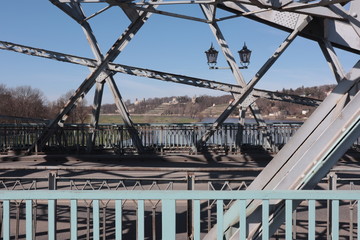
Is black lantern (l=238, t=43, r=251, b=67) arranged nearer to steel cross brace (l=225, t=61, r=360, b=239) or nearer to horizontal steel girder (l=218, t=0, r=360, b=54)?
horizontal steel girder (l=218, t=0, r=360, b=54)

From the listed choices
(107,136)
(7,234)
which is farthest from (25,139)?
(7,234)

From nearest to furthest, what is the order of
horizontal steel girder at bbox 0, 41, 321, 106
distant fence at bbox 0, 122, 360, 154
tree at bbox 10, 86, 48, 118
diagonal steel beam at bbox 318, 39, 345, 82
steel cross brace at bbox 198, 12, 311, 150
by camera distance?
diagonal steel beam at bbox 318, 39, 345, 82
steel cross brace at bbox 198, 12, 311, 150
horizontal steel girder at bbox 0, 41, 321, 106
distant fence at bbox 0, 122, 360, 154
tree at bbox 10, 86, 48, 118

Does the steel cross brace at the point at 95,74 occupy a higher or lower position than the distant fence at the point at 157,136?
higher

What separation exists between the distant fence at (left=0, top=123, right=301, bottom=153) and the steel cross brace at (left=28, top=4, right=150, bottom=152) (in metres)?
0.55

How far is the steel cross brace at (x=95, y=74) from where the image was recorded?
44.5 feet

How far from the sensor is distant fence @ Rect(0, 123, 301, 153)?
49.2ft

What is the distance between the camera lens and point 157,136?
15.7 metres

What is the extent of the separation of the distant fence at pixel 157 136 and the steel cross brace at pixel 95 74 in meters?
0.55

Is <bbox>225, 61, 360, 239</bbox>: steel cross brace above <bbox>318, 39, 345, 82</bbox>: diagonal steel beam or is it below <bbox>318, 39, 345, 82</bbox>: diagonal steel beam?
below

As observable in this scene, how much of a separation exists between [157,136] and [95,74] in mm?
4149

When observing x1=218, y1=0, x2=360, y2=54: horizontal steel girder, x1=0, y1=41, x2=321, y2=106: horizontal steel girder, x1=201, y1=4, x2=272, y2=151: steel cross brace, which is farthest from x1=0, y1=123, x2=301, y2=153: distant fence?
x1=218, y1=0, x2=360, y2=54: horizontal steel girder

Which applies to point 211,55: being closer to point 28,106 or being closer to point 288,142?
point 288,142

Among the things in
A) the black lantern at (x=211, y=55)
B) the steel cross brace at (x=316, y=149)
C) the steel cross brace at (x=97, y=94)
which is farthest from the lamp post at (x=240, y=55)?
the steel cross brace at (x=316, y=149)

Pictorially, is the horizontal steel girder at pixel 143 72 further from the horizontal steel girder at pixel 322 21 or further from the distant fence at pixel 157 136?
the horizontal steel girder at pixel 322 21
